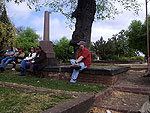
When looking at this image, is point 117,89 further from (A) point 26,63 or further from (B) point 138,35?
(B) point 138,35

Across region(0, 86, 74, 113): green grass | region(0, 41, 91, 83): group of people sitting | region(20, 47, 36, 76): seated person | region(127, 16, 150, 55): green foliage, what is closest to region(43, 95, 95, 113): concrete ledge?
region(0, 86, 74, 113): green grass

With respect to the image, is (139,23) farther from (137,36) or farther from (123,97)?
(123,97)

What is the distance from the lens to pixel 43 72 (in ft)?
24.4

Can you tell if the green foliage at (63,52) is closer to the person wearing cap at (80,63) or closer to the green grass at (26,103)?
the person wearing cap at (80,63)

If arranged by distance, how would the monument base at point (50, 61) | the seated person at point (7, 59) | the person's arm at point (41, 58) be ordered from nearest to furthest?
the person's arm at point (41, 58), the monument base at point (50, 61), the seated person at point (7, 59)

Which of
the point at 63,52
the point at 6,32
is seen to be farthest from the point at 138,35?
the point at 6,32

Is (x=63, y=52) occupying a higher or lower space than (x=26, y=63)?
higher

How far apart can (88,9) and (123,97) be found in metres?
6.65

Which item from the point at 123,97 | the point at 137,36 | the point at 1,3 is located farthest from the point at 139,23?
the point at 123,97

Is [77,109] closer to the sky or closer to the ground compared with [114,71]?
closer to the ground

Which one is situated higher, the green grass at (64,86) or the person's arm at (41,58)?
the person's arm at (41,58)

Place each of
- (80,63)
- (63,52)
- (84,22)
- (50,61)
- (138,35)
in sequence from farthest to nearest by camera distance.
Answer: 1. (138,35)
2. (63,52)
3. (84,22)
4. (50,61)
5. (80,63)

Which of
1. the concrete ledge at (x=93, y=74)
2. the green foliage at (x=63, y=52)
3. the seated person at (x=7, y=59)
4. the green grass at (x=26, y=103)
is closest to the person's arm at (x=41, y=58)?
the concrete ledge at (x=93, y=74)

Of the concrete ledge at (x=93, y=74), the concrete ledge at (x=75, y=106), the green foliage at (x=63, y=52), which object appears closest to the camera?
the concrete ledge at (x=75, y=106)
